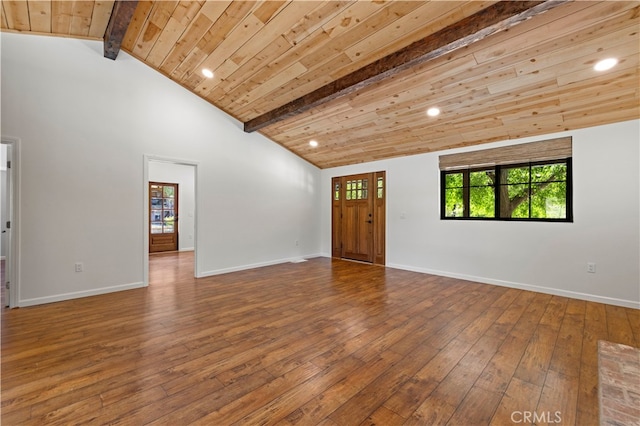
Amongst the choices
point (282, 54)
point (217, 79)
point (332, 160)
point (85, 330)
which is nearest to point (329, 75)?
point (282, 54)

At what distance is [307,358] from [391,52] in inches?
124

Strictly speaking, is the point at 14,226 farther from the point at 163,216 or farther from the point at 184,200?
the point at 184,200

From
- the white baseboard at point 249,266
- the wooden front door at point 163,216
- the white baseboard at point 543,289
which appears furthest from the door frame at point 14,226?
the white baseboard at point 543,289

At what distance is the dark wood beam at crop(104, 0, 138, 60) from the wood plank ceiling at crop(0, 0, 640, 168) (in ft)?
0.58

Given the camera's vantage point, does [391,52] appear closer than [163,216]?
Yes

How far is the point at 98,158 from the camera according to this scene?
378 centimetres

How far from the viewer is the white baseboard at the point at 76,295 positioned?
10.8 ft

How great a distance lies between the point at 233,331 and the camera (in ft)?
8.65

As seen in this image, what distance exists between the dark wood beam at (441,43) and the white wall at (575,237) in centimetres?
239

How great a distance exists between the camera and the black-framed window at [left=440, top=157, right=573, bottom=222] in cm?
389

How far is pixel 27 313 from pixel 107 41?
341cm

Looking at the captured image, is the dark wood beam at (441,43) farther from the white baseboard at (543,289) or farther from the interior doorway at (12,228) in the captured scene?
the interior doorway at (12,228)

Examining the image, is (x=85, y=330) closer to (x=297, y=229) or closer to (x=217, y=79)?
(x=217, y=79)

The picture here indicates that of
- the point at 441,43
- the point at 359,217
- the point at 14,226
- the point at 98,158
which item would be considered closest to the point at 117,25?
the point at 98,158
